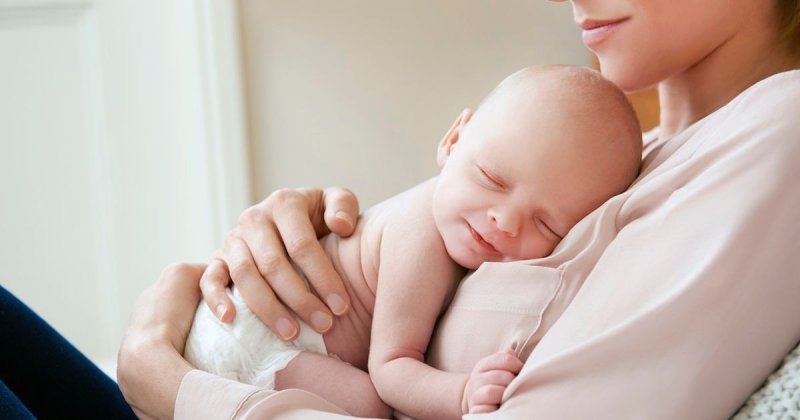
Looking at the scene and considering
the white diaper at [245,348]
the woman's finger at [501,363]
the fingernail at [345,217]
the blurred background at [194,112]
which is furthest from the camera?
the blurred background at [194,112]

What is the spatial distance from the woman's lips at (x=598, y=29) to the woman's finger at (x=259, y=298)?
0.52m

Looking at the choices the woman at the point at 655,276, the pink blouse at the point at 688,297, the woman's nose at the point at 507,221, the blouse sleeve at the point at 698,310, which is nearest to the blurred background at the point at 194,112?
Answer: the woman at the point at 655,276

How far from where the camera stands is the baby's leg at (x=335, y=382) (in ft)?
3.68

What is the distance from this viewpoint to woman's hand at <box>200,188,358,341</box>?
120 centimetres

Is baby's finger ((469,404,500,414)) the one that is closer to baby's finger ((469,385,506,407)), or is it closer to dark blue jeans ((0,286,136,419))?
baby's finger ((469,385,506,407))

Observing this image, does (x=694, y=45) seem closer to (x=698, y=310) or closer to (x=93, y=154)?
(x=698, y=310)

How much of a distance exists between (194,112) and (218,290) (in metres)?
1.65

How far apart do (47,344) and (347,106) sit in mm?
1743

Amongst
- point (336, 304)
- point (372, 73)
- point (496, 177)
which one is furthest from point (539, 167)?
point (372, 73)

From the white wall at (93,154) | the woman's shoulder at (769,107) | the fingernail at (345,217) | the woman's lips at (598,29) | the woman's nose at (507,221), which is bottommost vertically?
the white wall at (93,154)

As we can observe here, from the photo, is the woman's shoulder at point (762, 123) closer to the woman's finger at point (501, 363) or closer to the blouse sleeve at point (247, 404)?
the woman's finger at point (501, 363)

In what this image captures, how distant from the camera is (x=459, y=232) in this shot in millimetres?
1117

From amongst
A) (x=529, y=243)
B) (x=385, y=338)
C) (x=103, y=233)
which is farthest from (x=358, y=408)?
(x=103, y=233)

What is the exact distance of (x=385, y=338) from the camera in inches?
43.7
